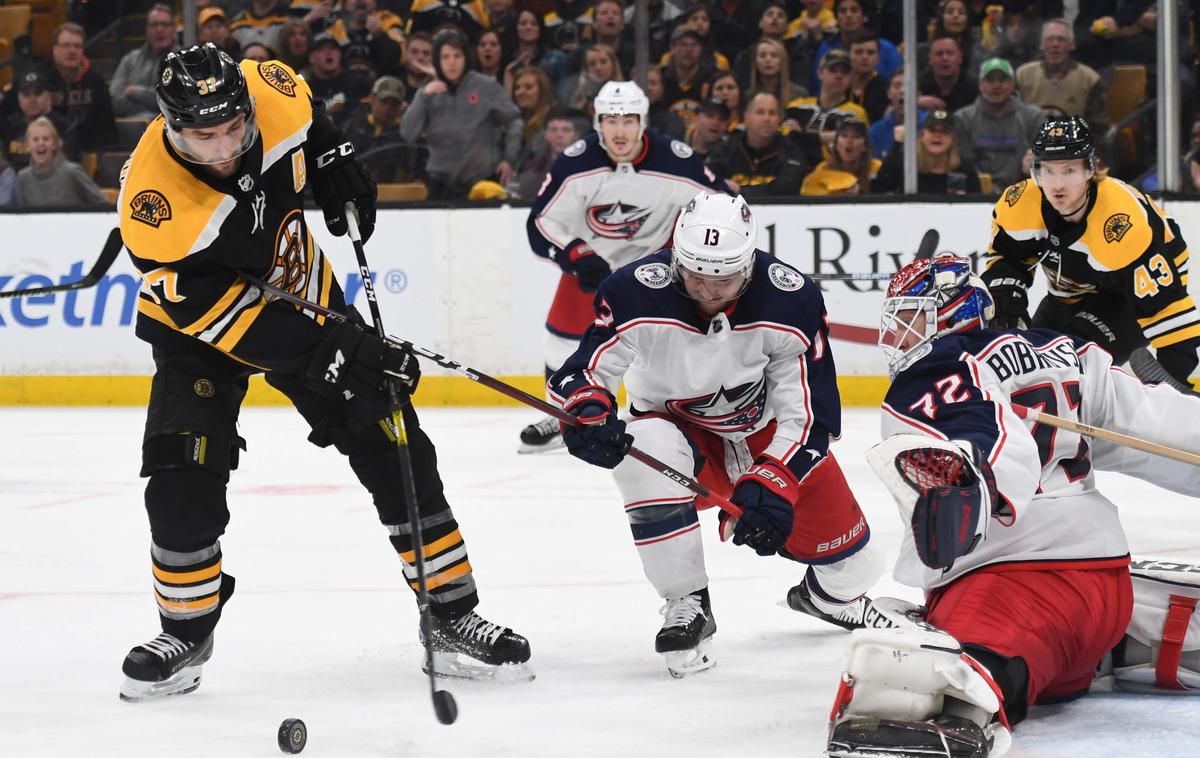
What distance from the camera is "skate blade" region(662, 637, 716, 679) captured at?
281cm

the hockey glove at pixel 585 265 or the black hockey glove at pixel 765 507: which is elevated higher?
the black hockey glove at pixel 765 507

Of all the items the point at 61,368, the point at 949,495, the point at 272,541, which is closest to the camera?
the point at 949,495

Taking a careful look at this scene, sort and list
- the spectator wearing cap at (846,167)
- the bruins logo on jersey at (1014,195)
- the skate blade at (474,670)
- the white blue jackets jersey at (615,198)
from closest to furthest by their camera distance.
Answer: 1. the skate blade at (474,670)
2. the bruins logo on jersey at (1014,195)
3. the white blue jackets jersey at (615,198)
4. the spectator wearing cap at (846,167)

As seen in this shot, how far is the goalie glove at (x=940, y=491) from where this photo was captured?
2.20 m

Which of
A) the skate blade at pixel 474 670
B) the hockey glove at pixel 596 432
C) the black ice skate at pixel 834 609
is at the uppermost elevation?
the hockey glove at pixel 596 432

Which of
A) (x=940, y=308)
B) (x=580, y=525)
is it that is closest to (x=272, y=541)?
(x=580, y=525)

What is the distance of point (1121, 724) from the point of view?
2.44 meters

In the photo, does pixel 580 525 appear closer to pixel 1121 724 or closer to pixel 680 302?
pixel 680 302

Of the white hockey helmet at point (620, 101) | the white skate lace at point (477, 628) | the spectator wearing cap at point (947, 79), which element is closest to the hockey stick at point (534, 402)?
the white skate lace at point (477, 628)

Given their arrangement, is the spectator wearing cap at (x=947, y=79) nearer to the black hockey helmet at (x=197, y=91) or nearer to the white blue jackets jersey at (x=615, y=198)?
the white blue jackets jersey at (x=615, y=198)

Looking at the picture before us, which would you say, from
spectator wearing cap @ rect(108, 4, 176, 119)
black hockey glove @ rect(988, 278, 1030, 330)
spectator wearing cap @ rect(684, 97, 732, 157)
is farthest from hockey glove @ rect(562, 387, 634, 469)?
spectator wearing cap @ rect(108, 4, 176, 119)

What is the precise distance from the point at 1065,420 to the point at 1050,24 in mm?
4667

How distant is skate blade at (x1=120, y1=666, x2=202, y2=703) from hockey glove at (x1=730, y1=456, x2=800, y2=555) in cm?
95

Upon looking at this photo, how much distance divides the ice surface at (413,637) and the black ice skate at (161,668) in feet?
0.11
